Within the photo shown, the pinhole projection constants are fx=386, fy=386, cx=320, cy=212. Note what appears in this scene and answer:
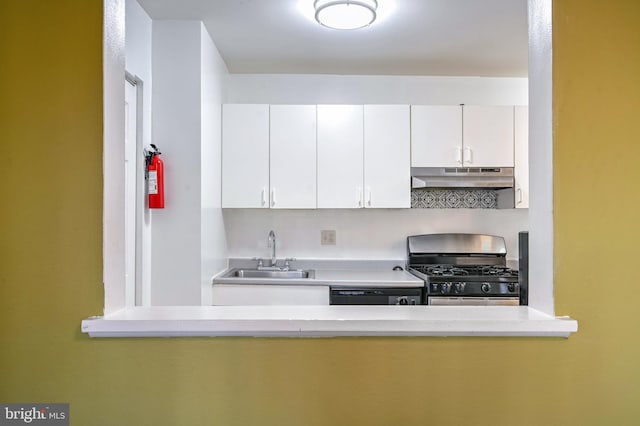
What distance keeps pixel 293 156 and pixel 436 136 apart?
1098 millimetres

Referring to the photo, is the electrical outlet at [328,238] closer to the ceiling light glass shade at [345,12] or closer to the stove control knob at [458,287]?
the stove control knob at [458,287]

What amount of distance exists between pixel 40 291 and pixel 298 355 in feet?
2.23

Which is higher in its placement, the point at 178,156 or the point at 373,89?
the point at 373,89

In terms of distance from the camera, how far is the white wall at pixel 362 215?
10.5 ft

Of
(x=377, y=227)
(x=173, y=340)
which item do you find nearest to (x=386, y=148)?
(x=377, y=227)

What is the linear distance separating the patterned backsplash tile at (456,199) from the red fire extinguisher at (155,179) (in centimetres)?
195

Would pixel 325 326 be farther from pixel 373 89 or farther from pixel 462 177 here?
pixel 373 89

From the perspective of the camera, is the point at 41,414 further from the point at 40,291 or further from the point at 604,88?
the point at 604,88

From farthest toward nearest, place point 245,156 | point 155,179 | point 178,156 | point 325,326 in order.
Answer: point 245,156 < point 178,156 < point 155,179 < point 325,326

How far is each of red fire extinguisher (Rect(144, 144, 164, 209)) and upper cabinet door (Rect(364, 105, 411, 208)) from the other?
144 centimetres

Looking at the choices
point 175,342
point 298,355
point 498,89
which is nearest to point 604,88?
point 298,355

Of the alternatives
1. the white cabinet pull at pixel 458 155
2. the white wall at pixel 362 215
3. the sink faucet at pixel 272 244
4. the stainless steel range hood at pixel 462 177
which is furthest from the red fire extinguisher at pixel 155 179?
the white cabinet pull at pixel 458 155

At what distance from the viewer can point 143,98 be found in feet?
7.40

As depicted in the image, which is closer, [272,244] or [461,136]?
[461,136]
